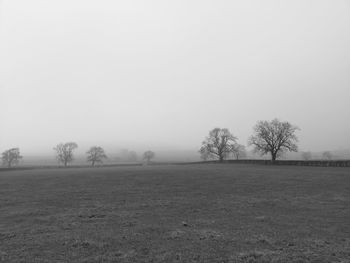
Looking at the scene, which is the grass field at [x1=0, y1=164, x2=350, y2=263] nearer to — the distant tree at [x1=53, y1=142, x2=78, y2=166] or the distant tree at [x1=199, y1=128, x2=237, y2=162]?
the distant tree at [x1=199, y1=128, x2=237, y2=162]

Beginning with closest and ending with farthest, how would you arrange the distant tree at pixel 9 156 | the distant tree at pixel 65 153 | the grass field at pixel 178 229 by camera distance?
1. the grass field at pixel 178 229
2. the distant tree at pixel 9 156
3. the distant tree at pixel 65 153

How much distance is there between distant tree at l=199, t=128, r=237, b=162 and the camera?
94.2 meters

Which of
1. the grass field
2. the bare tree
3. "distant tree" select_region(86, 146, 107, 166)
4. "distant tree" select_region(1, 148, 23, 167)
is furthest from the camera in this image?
"distant tree" select_region(86, 146, 107, 166)

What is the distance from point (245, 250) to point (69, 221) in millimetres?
8370

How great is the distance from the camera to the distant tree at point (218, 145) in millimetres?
94250

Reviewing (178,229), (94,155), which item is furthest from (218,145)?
(178,229)

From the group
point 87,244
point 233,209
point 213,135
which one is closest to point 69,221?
point 87,244

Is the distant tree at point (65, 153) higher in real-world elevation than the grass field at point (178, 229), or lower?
higher

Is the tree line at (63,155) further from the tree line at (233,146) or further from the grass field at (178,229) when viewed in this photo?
the grass field at (178,229)

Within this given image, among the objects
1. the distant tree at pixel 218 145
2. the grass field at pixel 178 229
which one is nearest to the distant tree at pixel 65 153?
the distant tree at pixel 218 145

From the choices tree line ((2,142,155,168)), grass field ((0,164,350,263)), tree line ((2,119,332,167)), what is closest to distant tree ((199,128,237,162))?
tree line ((2,119,332,167))

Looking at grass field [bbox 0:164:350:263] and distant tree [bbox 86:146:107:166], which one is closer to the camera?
grass field [bbox 0:164:350:263]

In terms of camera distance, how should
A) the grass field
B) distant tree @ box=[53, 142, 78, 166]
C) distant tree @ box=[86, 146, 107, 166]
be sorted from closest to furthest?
the grass field < distant tree @ box=[86, 146, 107, 166] < distant tree @ box=[53, 142, 78, 166]

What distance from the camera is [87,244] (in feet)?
28.7
